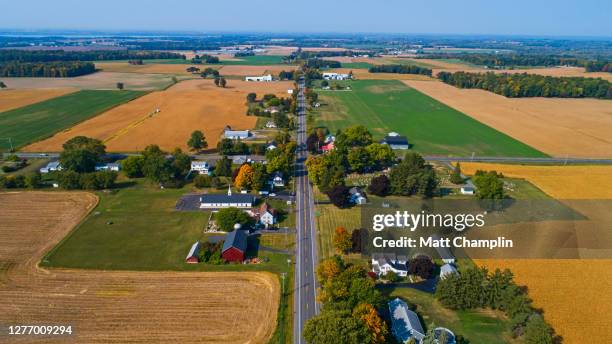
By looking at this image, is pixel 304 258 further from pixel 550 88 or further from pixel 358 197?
pixel 550 88

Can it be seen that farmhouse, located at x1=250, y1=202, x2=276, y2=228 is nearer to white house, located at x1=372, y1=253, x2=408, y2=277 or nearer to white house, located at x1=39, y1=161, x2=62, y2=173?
white house, located at x1=372, y1=253, x2=408, y2=277

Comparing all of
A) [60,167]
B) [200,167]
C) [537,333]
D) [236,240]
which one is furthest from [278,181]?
[537,333]

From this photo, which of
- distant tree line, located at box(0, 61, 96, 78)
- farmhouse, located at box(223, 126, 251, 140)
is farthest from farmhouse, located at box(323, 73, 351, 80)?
distant tree line, located at box(0, 61, 96, 78)

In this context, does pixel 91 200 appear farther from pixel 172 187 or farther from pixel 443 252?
pixel 443 252

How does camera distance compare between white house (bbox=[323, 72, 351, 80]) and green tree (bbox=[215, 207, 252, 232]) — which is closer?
green tree (bbox=[215, 207, 252, 232])

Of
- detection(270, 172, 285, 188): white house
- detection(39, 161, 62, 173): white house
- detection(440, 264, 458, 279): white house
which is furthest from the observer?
detection(39, 161, 62, 173): white house
